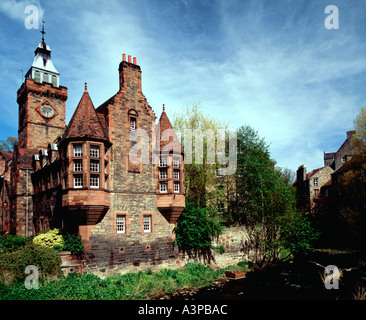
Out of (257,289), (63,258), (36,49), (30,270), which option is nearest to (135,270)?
(63,258)

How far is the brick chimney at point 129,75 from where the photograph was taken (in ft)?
75.1

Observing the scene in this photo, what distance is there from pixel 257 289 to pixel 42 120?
29.4 m

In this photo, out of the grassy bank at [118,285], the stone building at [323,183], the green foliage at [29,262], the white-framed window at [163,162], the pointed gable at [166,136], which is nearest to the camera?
the grassy bank at [118,285]

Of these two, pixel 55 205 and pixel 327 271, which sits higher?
pixel 55 205

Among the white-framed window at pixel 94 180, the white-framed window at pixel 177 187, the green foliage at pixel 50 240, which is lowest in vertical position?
the green foliage at pixel 50 240

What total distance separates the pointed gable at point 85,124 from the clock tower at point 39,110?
51.7 feet

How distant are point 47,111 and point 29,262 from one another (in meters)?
23.1

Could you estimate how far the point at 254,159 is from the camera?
31.4m

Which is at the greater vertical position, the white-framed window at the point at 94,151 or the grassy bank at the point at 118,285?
the white-framed window at the point at 94,151

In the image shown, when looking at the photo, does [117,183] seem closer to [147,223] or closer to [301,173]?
[147,223]

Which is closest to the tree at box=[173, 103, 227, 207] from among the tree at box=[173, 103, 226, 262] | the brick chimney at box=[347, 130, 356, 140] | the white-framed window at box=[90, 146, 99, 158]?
the tree at box=[173, 103, 226, 262]

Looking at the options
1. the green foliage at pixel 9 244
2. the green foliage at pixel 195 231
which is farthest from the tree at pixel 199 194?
the green foliage at pixel 9 244

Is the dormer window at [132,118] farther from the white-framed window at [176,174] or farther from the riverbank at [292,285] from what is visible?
the riverbank at [292,285]
